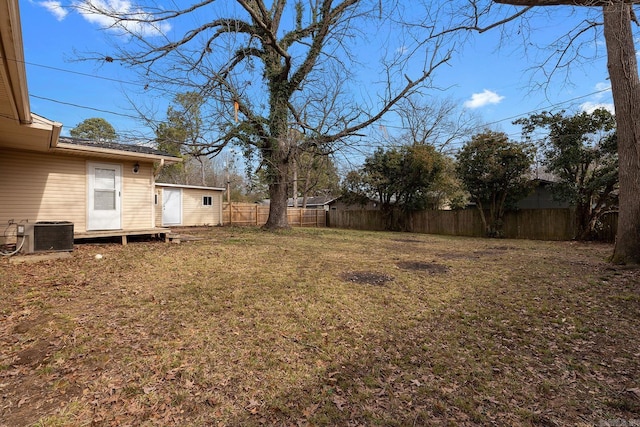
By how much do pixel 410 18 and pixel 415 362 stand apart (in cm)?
542

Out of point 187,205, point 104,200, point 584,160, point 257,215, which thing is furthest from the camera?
point 257,215

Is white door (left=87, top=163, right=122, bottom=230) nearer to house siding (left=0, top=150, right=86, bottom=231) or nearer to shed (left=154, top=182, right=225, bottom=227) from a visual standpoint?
house siding (left=0, top=150, right=86, bottom=231)

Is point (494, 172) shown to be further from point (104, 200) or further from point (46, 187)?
point (46, 187)

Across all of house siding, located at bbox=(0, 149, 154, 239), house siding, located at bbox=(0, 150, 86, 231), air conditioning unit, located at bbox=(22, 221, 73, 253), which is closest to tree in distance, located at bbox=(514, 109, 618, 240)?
house siding, located at bbox=(0, 149, 154, 239)

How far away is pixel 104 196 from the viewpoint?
7.74 meters

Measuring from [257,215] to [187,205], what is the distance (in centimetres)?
487

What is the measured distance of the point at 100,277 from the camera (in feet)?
14.8

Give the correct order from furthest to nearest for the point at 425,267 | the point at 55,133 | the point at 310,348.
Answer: the point at 425,267, the point at 55,133, the point at 310,348

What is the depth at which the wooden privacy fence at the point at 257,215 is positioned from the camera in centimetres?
1883

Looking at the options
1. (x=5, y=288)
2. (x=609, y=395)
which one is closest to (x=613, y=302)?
(x=609, y=395)

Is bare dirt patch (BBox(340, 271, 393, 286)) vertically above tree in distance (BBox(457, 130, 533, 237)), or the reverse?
tree in distance (BBox(457, 130, 533, 237))

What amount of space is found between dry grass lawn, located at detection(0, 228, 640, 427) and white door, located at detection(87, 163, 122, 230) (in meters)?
2.89

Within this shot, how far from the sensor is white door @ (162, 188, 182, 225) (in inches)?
614

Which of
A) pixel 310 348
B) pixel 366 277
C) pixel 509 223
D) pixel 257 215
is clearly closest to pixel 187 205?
pixel 257 215
